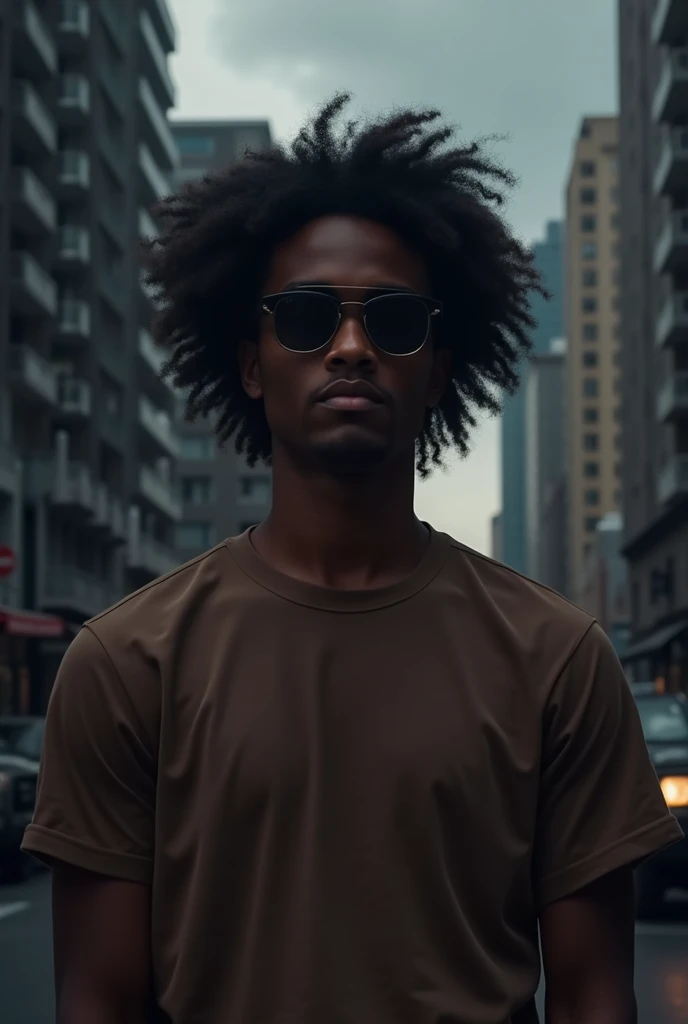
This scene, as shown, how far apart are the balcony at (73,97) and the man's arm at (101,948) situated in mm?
54327

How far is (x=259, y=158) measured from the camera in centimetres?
297

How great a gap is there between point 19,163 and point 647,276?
23835 mm

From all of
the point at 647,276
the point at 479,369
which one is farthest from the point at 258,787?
the point at 647,276

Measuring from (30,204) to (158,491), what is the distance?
80.7 feet

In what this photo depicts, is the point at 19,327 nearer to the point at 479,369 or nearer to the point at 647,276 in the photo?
the point at 647,276

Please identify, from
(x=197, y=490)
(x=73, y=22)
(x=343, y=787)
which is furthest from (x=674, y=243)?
(x=197, y=490)

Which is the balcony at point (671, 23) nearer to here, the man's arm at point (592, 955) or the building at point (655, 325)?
the building at point (655, 325)

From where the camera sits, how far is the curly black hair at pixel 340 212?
9.10 ft

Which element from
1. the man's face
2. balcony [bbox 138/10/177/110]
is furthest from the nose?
balcony [bbox 138/10/177/110]

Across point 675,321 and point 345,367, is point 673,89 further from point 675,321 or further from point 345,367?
point 345,367

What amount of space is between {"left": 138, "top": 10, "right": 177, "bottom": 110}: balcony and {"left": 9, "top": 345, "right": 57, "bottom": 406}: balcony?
21826 mm

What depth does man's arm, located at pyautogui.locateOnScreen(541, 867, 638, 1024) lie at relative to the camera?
8.04 ft

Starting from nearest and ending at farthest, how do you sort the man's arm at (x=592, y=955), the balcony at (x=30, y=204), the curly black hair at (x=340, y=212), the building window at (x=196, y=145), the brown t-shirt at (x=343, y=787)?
the brown t-shirt at (x=343, y=787) < the man's arm at (x=592, y=955) < the curly black hair at (x=340, y=212) < the balcony at (x=30, y=204) < the building window at (x=196, y=145)

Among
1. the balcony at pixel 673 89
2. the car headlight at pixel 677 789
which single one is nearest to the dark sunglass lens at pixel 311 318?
the car headlight at pixel 677 789
